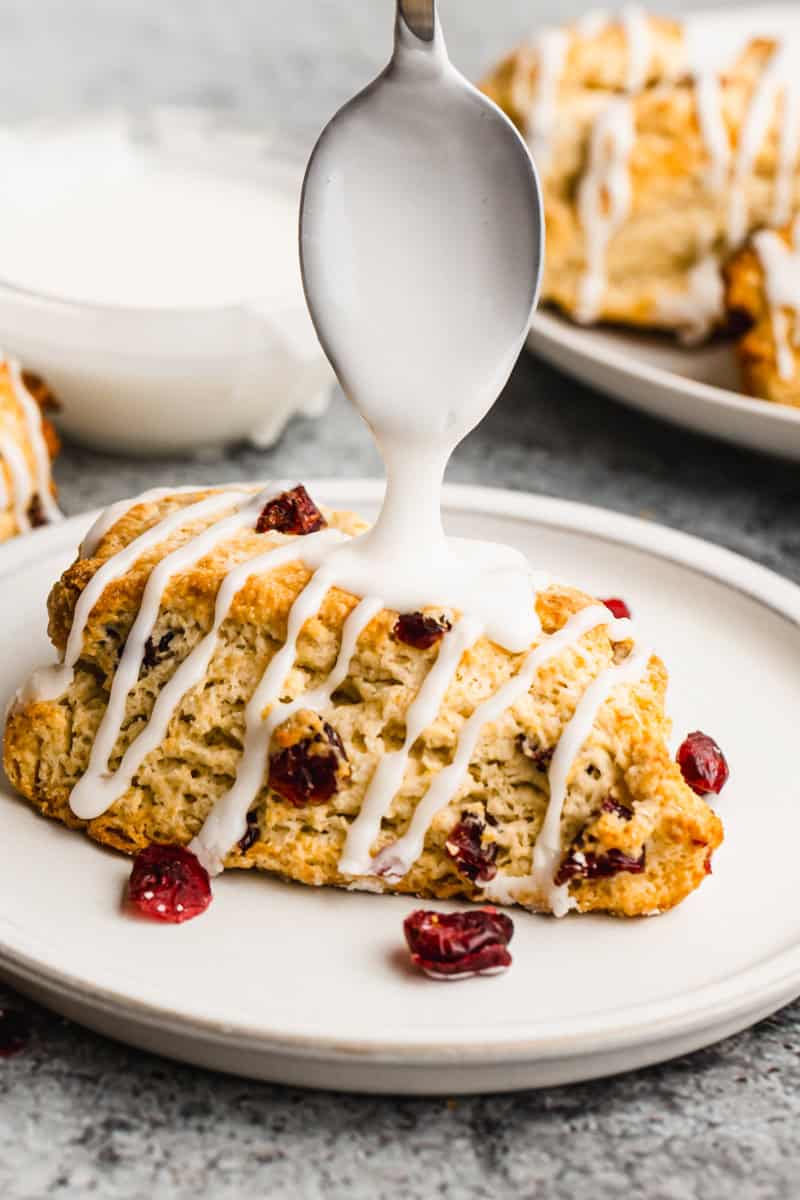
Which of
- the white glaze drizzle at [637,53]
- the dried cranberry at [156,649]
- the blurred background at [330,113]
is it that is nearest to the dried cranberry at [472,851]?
the dried cranberry at [156,649]

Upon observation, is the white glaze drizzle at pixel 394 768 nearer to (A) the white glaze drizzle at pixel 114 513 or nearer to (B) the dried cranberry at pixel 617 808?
(B) the dried cranberry at pixel 617 808

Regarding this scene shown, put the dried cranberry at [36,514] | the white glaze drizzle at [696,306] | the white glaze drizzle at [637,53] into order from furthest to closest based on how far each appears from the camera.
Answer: the white glaze drizzle at [637,53] → the white glaze drizzle at [696,306] → the dried cranberry at [36,514]

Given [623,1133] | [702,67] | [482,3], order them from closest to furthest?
[623,1133] → [702,67] → [482,3]

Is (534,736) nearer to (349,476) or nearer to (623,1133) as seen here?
(623,1133)

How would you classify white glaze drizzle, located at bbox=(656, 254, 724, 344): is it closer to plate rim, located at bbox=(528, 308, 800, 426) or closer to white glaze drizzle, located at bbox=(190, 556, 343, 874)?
plate rim, located at bbox=(528, 308, 800, 426)

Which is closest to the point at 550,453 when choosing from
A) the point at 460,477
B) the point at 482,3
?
the point at 460,477

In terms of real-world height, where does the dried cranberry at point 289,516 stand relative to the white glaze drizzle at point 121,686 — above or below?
above

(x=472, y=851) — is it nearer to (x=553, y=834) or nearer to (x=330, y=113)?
(x=553, y=834)
